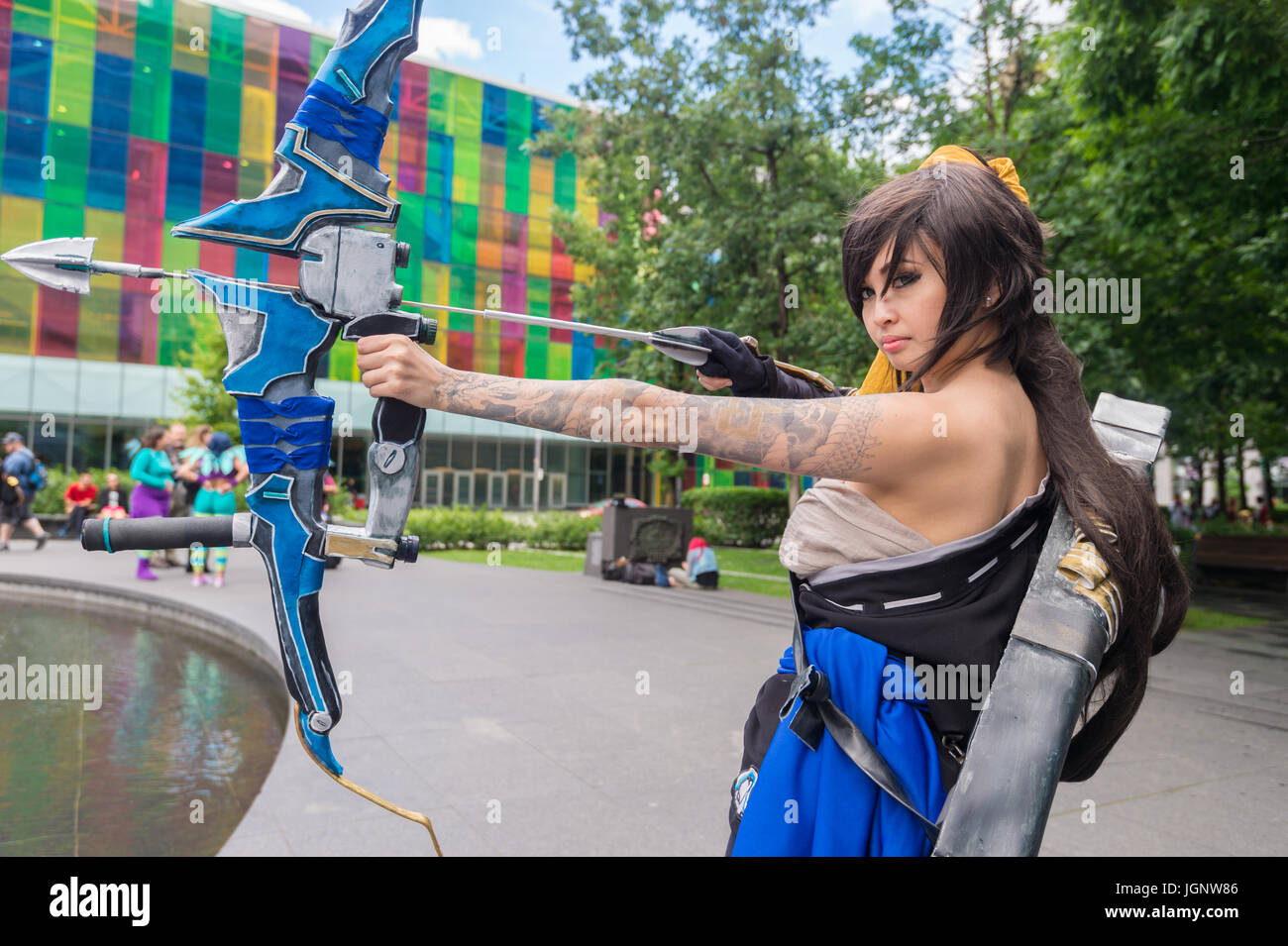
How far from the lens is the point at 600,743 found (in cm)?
508

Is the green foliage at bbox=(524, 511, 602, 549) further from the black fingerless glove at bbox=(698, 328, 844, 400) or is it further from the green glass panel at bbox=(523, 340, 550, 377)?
the black fingerless glove at bbox=(698, 328, 844, 400)

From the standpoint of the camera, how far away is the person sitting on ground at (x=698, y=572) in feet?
42.9

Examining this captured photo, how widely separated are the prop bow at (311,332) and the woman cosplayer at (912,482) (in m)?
0.15

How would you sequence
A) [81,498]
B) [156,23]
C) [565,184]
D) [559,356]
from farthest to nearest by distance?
1. [565,184]
2. [559,356]
3. [156,23]
4. [81,498]

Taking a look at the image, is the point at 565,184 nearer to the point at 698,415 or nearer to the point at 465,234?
the point at 465,234

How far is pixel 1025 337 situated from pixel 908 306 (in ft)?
0.82

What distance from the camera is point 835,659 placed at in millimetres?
1547

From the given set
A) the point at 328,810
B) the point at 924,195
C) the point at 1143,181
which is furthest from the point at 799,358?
the point at 924,195

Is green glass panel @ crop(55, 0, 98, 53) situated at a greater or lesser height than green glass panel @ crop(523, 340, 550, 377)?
greater

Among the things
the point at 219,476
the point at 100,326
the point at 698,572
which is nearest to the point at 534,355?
the point at 100,326

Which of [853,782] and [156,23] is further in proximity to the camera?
[156,23]

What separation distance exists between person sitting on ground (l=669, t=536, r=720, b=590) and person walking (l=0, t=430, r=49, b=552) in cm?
1048

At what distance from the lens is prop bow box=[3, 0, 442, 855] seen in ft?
5.11

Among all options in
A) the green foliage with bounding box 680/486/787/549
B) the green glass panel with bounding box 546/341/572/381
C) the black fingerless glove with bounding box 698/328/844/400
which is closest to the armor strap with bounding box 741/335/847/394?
the black fingerless glove with bounding box 698/328/844/400
